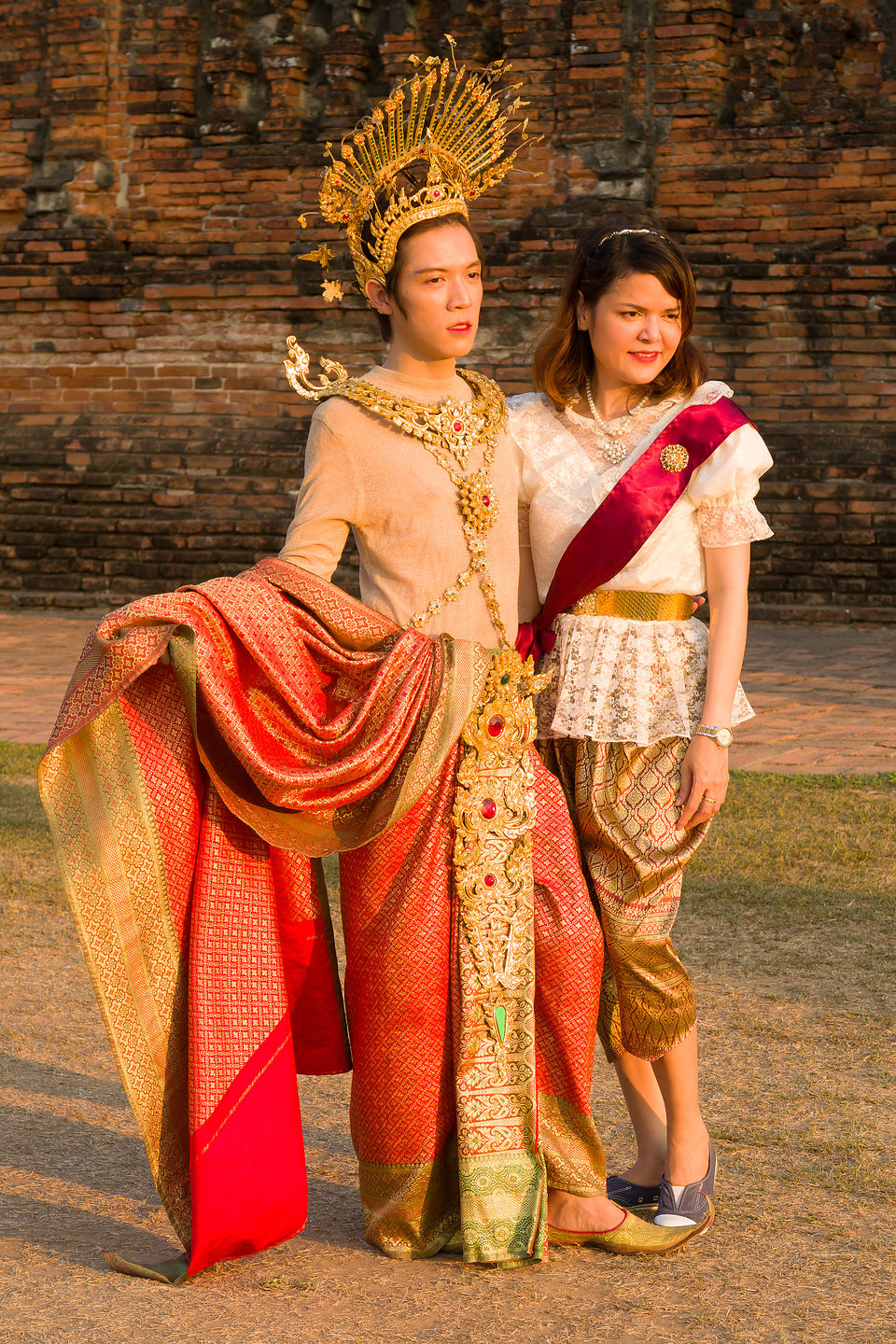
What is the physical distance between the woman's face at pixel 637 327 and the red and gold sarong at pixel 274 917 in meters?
0.56

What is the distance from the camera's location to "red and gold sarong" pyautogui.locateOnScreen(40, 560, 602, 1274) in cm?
264

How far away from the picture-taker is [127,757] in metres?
2.70

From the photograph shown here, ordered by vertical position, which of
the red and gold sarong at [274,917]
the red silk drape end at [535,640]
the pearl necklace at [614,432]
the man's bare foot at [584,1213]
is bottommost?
the man's bare foot at [584,1213]

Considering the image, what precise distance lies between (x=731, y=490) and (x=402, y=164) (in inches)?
30.1

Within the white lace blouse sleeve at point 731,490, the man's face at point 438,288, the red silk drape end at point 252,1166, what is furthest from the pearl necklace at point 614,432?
the red silk drape end at point 252,1166

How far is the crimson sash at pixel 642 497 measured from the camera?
274 centimetres

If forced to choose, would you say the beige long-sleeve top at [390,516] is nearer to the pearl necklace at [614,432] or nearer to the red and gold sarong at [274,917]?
the red and gold sarong at [274,917]

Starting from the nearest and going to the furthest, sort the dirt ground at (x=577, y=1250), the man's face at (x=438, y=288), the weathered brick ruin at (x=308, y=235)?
1. the dirt ground at (x=577, y=1250)
2. the man's face at (x=438, y=288)
3. the weathered brick ruin at (x=308, y=235)

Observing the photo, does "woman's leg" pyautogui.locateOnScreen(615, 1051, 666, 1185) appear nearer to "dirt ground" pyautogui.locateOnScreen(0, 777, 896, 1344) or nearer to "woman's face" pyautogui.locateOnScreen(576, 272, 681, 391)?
"dirt ground" pyautogui.locateOnScreen(0, 777, 896, 1344)

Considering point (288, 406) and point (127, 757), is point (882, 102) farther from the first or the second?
point (127, 757)

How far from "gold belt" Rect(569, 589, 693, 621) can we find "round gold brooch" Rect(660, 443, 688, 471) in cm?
22

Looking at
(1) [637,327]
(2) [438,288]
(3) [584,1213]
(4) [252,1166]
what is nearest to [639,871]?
(3) [584,1213]

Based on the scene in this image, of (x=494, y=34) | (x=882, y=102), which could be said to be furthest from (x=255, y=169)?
(x=882, y=102)

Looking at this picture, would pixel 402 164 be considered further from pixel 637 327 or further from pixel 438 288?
pixel 637 327
